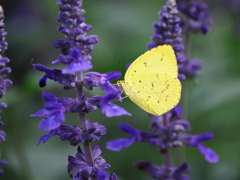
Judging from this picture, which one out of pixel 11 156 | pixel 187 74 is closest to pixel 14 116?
pixel 11 156

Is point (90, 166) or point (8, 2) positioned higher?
point (8, 2)

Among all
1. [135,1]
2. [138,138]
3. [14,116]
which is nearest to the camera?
[138,138]

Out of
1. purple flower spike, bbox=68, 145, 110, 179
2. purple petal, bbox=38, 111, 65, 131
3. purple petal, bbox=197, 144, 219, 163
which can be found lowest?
purple petal, bbox=197, 144, 219, 163

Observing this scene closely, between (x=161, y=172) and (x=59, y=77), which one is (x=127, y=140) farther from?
(x=59, y=77)

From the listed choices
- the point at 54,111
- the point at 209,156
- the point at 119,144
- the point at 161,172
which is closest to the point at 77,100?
the point at 54,111

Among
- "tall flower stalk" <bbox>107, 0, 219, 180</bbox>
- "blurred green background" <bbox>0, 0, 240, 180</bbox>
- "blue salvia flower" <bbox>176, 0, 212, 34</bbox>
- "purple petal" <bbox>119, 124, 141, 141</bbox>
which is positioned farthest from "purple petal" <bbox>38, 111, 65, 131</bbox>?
"blue salvia flower" <bbox>176, 0, 212, 34</bbox>

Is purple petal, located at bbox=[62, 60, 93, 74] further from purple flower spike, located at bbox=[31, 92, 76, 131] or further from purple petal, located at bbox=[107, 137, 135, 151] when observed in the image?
purple petal, located at bbox=[107, 137, 135, 151]

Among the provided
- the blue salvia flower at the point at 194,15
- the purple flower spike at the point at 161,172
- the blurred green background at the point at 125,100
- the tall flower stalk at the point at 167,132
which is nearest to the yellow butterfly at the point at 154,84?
the tall flower stalk at the point at 167,132

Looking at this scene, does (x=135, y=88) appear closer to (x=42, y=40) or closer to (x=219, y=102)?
(x=219, y=102)
